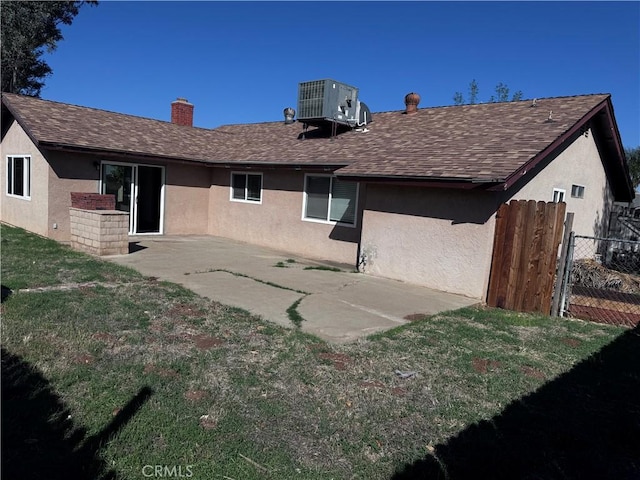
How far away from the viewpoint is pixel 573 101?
11352 mm

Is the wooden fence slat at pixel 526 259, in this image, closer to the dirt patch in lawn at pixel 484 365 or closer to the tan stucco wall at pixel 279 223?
the dirt patch in lawn at pixel 484 365

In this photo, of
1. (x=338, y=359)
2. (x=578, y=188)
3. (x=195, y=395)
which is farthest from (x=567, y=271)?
(x=195, y=395)

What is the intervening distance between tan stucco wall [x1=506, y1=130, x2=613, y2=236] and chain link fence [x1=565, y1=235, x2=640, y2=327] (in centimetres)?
67

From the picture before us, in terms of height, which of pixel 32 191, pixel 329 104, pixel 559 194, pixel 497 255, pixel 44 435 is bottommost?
pixel 44 435

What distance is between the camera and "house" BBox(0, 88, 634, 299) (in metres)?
8.89

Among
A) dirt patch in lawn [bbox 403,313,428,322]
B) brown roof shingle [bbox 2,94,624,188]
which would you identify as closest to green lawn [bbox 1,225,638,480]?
dirt patch in lawn [bbox 403,313,428,322]

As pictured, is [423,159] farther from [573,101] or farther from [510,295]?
[573,101]

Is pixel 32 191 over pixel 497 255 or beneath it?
over

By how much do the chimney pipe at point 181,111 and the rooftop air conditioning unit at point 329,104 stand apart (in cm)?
710

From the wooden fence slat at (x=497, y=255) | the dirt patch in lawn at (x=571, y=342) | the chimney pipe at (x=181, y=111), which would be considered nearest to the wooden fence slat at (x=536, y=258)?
the wooden fence slat at (x=497, y=255)

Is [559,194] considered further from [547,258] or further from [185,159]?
[185,159]

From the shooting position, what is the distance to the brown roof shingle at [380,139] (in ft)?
30.0

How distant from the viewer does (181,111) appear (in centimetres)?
1964

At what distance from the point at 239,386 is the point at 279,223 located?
9707 millimetres
